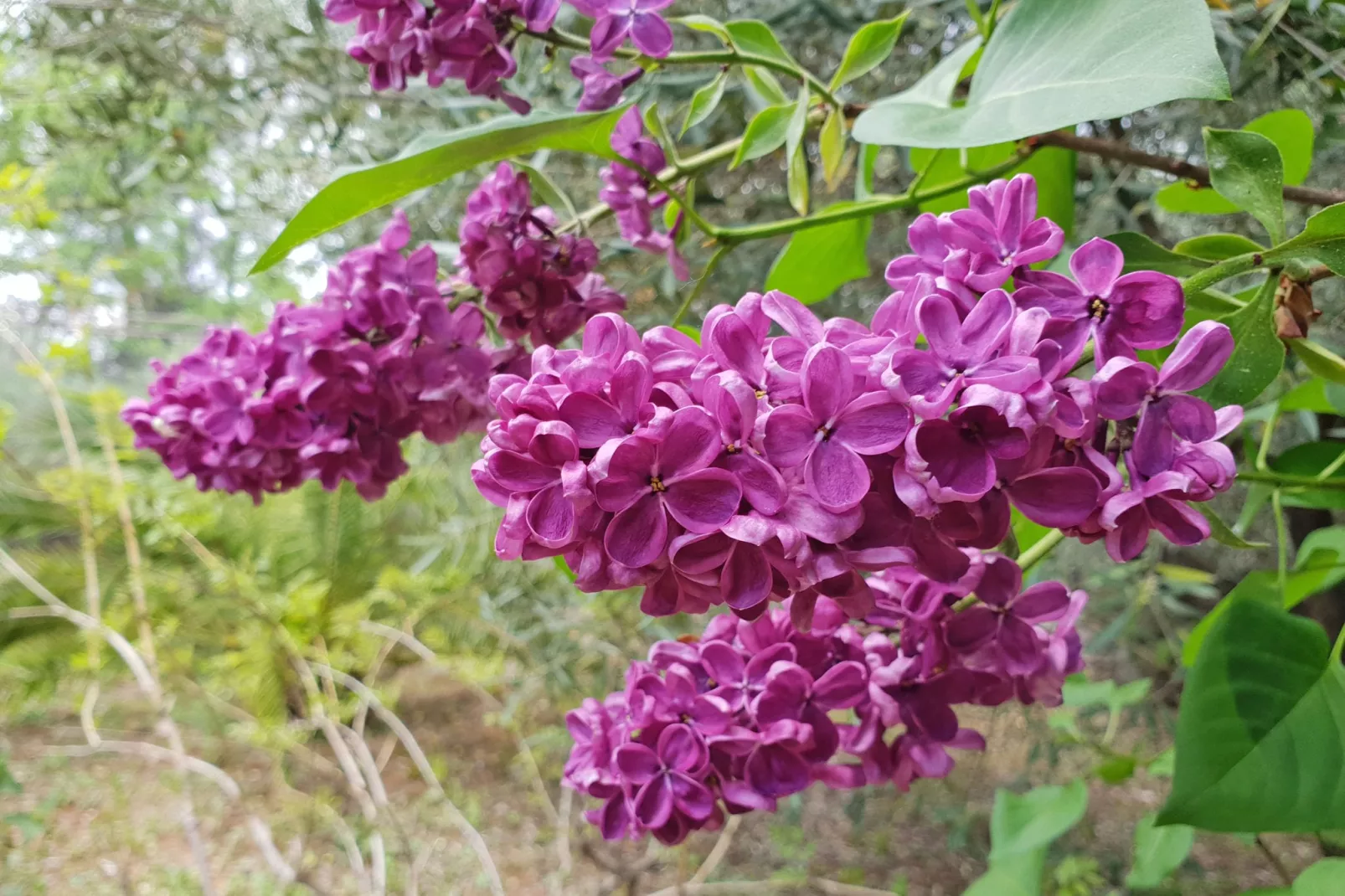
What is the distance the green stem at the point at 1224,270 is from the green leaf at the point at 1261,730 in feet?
0.45

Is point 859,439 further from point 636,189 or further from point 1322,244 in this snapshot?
point 636,189

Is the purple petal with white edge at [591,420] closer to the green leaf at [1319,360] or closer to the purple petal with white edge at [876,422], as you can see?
the purple petal with white edge at [876,422]

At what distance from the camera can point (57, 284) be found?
3.59 ft

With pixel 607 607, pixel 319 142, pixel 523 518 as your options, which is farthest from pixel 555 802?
pixel 523 518

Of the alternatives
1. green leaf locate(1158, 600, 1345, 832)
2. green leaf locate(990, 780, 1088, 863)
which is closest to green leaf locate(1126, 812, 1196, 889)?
green leaf locate(990, 780, 1088, 863)

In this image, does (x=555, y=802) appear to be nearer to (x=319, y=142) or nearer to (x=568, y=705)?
(x=568, y=705)

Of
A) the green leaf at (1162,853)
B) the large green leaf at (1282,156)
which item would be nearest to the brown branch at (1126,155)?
the large green leaf at (1282,156)

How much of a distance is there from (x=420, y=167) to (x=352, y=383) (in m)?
0.10

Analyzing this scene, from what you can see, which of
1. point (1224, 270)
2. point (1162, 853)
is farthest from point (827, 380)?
point (1162, 853)

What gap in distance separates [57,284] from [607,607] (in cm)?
89

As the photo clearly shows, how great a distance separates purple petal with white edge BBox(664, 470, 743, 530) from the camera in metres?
0.16

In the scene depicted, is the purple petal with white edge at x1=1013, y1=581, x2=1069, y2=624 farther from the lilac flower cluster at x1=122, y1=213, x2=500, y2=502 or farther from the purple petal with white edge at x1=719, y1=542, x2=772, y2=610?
the lilac flower cluster at x1=122, y1=213, x2=500, y2=502

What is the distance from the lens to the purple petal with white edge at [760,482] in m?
0.16

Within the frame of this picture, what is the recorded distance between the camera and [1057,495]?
0.56 ft
